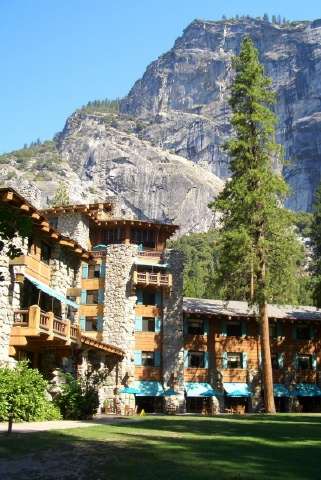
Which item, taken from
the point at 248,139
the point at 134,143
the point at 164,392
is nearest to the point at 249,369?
the point at 164,392

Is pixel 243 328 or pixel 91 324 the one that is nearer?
pixel 243 328

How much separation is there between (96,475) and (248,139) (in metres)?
32.1

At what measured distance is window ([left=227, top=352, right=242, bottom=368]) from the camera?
45.6 metres

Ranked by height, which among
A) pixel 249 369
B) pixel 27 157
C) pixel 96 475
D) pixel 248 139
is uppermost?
pixel 27 157

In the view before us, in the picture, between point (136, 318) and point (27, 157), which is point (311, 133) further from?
point (136, 318)

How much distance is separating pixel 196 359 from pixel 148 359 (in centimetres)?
407

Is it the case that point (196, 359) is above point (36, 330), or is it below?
above

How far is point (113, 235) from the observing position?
5047cm

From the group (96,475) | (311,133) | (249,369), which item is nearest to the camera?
(96,475)

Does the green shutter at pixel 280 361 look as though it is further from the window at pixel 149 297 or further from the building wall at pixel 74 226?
the building wall at pixel 74 226

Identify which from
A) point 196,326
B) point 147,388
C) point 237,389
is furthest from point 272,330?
point 147,388

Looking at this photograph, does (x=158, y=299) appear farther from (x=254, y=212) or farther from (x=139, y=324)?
(x=254, y=212)

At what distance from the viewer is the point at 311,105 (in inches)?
7446

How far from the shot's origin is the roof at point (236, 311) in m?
44.8
